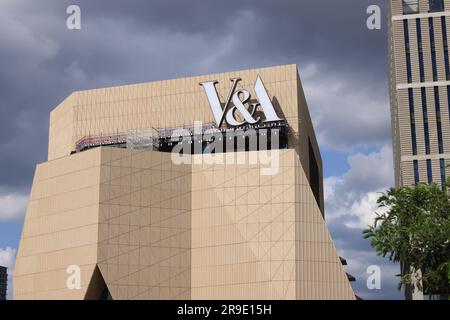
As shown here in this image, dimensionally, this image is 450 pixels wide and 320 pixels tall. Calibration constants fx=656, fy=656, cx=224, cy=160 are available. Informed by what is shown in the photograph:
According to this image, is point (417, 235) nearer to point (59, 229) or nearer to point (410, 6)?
point (59, 229)

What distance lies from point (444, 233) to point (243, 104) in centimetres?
2708

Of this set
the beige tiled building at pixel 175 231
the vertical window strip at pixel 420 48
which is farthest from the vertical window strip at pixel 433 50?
the beige tiled building at pixel 175 231

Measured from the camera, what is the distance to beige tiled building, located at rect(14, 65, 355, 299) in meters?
63.7

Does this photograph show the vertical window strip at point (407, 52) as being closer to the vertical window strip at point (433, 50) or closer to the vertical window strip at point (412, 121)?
the vertical window strip at point (412, 121)

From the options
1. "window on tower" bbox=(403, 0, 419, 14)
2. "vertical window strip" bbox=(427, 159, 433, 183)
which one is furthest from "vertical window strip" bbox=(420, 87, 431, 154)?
"window on tower" bbox=(403, 0, 419, 14)

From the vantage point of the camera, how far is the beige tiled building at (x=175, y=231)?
6369 cm

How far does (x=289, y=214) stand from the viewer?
2537 inches

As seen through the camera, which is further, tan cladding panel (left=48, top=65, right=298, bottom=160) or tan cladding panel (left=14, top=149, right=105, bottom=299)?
tan cladding panel (left=48, top=65, right=298, bottom=160)

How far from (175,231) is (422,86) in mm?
62944

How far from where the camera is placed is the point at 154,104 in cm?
7925

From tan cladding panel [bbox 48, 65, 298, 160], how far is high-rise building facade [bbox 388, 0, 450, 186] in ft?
140

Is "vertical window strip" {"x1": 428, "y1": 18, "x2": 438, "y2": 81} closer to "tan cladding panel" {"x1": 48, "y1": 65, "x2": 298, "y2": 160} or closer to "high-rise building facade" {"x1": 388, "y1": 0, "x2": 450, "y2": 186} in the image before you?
"high-rise building facade" {"x1": 388, "y1": 0, "x2": 450, "y2": 186}

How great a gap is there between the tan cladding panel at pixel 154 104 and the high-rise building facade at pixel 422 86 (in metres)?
42.7
